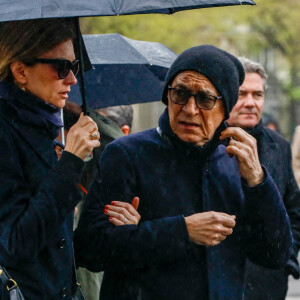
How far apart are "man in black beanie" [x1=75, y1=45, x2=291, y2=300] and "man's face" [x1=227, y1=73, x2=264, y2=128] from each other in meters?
1.67

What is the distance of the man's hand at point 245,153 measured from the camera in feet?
11.9

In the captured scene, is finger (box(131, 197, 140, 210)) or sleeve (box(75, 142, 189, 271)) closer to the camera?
sleeve (box(75, 142, 189, 271))

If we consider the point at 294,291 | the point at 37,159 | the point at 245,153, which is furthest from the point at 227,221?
the point at 294,291

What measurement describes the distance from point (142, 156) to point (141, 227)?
0.40 m

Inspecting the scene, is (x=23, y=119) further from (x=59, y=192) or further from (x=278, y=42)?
(x=278, y=42)

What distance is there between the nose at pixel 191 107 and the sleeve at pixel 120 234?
384 mm

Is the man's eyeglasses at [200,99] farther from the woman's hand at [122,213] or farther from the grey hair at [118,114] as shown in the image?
the grey hair at [118,114]

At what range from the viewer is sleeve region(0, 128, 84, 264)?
2961 millimetres

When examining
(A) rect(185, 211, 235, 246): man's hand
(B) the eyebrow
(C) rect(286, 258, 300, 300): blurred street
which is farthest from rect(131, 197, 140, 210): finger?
(C) rect(286, 258, 300, 300): blurred street

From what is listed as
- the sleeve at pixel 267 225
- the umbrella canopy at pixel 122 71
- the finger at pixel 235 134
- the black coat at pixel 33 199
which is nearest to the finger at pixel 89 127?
the black coat at pixel 33 199

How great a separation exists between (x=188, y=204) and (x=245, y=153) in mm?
390

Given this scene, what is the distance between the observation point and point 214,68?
3.71m

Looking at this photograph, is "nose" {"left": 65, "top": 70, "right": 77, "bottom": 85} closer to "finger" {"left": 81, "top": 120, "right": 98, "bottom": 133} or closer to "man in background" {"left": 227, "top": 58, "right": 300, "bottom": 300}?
"finger" {"left": 81, "top": 120, "right": 98, "bottom": 133}

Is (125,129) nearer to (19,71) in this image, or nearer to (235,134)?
(235,134)
